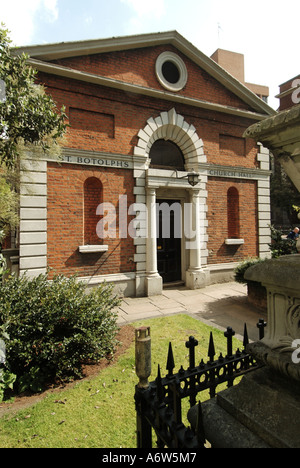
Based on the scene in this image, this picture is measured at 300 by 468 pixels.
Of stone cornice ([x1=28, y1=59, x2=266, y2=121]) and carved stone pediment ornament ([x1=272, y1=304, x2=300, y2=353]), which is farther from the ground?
stone cornice ([x1=28, y1=59, x2=266, y2=121])

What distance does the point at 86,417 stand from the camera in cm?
318

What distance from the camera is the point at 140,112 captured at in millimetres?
9109

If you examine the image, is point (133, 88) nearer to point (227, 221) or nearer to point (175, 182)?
point (175, 182)

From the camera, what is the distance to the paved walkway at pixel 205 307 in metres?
6.32

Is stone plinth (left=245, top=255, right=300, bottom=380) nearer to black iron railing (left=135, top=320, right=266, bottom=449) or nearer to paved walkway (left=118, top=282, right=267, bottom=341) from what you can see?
black iron railing (left=135, top=320, right=266, bottom=449)

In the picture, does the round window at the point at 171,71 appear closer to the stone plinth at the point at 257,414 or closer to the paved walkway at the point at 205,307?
the paved walkway at the point at 205,307

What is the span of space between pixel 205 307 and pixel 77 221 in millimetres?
4935

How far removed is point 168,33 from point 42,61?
16.1 ft

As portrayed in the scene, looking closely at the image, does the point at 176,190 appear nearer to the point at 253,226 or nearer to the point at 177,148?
the point at 177,148

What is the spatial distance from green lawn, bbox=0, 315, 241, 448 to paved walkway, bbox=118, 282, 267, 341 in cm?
203

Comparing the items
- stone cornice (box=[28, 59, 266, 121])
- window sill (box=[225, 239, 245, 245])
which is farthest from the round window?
window sill (box=[225, 239, 245, 245])

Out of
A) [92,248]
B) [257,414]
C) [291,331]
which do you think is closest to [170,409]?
[257,414]

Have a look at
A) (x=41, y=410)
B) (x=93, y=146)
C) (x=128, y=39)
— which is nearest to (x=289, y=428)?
(x=41, y=410)

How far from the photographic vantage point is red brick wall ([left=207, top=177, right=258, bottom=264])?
10.5 meters
